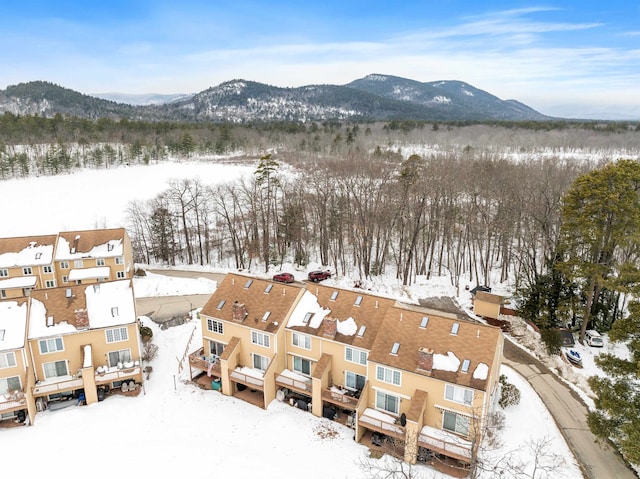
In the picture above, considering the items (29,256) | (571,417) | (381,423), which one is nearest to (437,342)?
(381,423)

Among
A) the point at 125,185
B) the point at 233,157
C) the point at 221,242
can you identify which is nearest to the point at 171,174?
the point at 125,185

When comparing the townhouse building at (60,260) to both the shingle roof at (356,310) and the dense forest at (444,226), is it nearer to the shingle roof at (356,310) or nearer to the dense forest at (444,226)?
the dense forest at (444,226)

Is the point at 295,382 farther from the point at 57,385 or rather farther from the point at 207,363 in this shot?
the point at 57,385

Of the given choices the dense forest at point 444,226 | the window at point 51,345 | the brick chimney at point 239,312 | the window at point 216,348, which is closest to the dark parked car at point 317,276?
the dense forest at point 444,226

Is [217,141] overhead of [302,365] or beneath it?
overhead

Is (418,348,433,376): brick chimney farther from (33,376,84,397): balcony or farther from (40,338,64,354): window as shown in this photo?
(40,338,64,354): window

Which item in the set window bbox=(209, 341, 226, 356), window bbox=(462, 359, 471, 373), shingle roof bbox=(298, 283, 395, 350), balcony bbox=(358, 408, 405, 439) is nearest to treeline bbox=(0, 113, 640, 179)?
shingle roof bbox=(298, 283, 395, 350)
